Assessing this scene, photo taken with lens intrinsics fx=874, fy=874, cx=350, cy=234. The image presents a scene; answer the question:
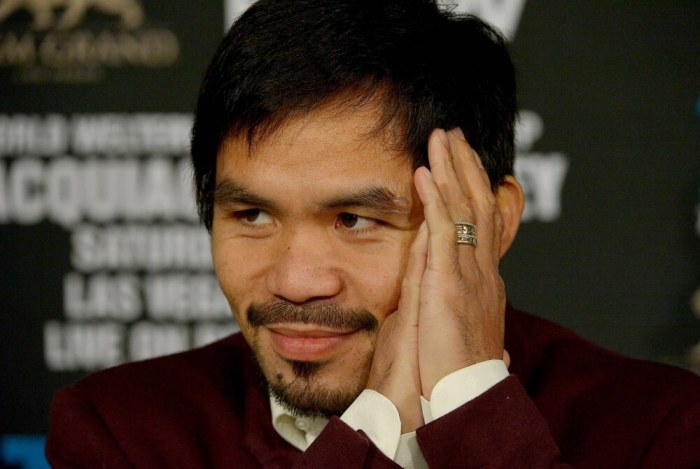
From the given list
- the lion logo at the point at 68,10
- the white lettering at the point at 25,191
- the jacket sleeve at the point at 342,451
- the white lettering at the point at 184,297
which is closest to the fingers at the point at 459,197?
the jacket sleeve at the point at 342,451

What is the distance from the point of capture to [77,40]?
9.99ft

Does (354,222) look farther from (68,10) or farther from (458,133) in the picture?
(68,10)

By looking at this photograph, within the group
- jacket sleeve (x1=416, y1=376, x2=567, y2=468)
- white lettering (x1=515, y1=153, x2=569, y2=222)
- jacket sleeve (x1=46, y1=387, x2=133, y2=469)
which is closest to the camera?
jacket sleeve (x1=416, y1=376, x2=567, y2=468)

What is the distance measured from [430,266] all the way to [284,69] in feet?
1.57

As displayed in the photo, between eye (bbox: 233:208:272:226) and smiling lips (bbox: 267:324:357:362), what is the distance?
8.3 inches

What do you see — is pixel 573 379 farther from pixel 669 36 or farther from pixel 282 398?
pixel 669 36

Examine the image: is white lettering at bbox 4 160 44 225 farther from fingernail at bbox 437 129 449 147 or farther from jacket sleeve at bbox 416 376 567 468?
jacket sleeve at bbox 416 376 567 468

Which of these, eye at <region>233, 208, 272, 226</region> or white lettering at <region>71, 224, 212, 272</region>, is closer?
eye at <region>233, 208, 272, 226</region>

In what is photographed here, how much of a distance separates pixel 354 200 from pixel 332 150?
4.1 inches

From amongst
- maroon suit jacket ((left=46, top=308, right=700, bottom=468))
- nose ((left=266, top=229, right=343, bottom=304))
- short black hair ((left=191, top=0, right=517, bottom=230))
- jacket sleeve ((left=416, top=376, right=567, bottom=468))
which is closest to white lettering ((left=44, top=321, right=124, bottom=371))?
maroon suit jacket ((left=46, top=308, right=700, bottom=468))

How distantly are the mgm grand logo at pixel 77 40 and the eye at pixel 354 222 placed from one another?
61.6 inches

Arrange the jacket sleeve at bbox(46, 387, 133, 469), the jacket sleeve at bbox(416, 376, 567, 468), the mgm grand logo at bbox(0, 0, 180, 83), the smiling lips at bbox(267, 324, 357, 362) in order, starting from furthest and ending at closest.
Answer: the mgm grand logo at bbox(0, 0, 180, 83), the jacket sleeve at bbox(46, 387, 133, 469), the smiling lips at bbox(267, 324, 357, 362), the jacket sleeve at bbox(416, 376, 567, 468)

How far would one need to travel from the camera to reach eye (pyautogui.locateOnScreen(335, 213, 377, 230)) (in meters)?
1.70

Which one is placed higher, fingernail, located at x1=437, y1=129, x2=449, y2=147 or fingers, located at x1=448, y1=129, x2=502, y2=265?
fingernail, located at x1=437, y1=129, x2=449, y2=147
